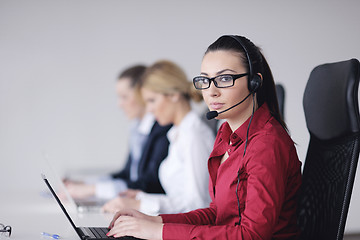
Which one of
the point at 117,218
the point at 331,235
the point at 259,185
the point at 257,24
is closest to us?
the point at 259,185

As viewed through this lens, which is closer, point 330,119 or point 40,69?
point 330,119

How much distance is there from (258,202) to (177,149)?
1.43m

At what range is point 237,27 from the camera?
5008mm

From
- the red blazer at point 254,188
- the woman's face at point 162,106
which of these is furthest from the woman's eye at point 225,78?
the woman's face at point 162,106

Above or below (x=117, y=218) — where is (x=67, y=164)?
below

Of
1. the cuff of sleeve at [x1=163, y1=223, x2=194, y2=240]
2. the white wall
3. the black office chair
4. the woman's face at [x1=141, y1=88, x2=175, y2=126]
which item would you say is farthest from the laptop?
the white wall

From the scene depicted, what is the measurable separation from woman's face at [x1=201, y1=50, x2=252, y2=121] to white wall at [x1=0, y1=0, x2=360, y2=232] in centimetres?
370

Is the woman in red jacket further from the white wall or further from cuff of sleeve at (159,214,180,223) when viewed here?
the white wall

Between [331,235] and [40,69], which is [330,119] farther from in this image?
[40,69]

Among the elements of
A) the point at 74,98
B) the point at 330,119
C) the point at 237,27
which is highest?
A: the point at 237,27

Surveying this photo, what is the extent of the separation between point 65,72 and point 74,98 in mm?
290

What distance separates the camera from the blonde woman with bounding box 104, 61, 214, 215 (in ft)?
6.87

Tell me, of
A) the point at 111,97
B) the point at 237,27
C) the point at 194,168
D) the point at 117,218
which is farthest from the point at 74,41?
the point at 117,218

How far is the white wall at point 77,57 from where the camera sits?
16.6ft
